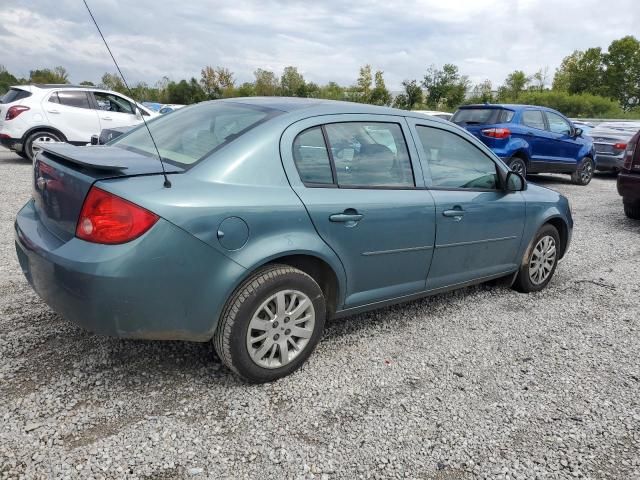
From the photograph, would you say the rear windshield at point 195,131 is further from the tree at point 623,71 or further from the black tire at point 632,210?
the tree at point 623,71

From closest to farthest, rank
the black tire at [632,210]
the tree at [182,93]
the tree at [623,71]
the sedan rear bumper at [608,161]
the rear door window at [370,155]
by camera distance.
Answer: the rear door window at [370,155]
the black tire at [632,210]
the sedan rear bumper at [608,161]
the tree at [182,93]
the tree at [623,71]

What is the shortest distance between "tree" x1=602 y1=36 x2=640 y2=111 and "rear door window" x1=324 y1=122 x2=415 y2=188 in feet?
221

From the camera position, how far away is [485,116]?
9992 millimetres

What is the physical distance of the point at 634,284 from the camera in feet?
16.5

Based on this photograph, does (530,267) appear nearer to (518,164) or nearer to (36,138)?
(518,164)

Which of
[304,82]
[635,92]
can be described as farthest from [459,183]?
[635,92]

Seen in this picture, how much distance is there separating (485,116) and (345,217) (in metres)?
7.98

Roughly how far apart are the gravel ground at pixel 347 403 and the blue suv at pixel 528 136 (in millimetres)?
6321

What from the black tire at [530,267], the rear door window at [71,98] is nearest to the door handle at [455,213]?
the black tire at [530,267]

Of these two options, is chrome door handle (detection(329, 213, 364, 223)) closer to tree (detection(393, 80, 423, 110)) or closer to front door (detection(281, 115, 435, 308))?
front door (detection(281, 115, 435, 308))

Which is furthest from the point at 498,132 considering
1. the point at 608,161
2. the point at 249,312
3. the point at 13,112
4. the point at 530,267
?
the point at 13,112

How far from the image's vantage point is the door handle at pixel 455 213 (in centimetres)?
353

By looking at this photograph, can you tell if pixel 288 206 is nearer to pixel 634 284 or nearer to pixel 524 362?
pixel 524 362

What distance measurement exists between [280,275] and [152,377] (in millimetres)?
937
